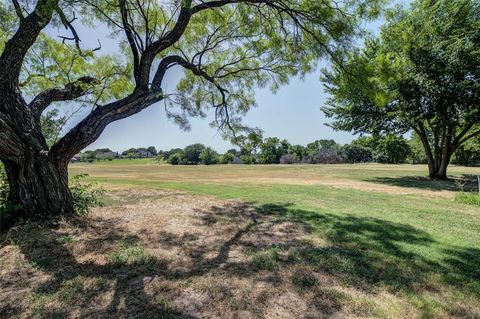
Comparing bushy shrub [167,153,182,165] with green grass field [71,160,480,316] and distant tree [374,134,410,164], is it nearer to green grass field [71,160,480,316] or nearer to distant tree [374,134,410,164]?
distant tree [374,134,410,164]

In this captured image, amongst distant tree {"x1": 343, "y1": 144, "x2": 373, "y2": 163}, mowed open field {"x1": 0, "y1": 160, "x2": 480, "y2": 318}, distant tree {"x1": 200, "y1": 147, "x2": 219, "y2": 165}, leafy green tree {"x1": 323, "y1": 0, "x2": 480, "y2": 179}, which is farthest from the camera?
distant tree {"x1": 343, "y1": 144, "x2": 373, "y2": 163}

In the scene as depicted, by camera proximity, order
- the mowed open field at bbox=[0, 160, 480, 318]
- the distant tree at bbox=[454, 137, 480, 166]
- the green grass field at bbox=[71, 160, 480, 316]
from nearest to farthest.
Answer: the mowed open field at bbox=[0, 160, 480, 318]
the green grass field at bbox=[71, 160, 480, 316]
the distant tree at bbox=[454, 137, 480, 166]

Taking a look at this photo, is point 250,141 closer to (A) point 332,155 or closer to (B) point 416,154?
(A) point 332,155

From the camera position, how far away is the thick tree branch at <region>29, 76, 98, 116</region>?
6098 mm

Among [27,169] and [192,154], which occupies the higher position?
[192,154]

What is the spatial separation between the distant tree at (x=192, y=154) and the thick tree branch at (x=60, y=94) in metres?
39.8

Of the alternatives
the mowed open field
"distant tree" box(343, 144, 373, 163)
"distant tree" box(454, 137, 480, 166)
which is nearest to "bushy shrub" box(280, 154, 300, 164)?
"distant tree" box(343, 144, 373, 163)

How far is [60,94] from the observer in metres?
6.72

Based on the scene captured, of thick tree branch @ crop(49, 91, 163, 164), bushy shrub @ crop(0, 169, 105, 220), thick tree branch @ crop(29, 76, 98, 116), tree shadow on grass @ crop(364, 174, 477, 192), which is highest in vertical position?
thick tree branch @ crop(29, 76, 98, 116)

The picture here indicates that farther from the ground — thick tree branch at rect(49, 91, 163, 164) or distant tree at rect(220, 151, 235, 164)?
thick tree branch at rect(49, 91, 163, 164)

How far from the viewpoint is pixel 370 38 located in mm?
6867

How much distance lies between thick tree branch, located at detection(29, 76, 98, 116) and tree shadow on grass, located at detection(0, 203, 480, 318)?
271 cm

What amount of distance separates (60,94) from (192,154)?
41.0 metres

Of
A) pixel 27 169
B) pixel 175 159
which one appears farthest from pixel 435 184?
pixel 175 159
